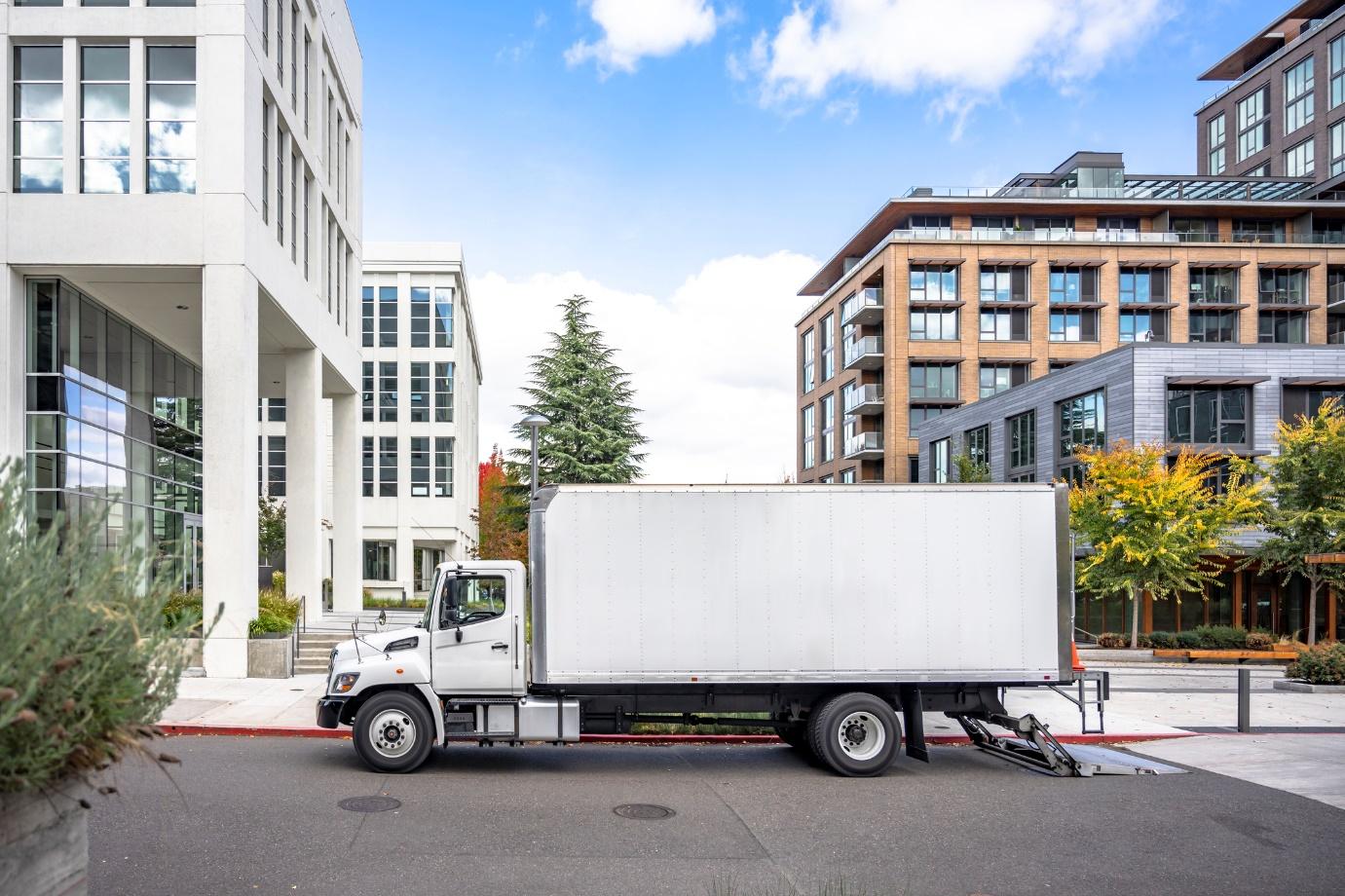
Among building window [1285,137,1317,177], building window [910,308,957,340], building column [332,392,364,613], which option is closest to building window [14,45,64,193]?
building column [332,392,364,613]

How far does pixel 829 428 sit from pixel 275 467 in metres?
38.0

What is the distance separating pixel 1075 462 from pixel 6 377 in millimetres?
37092

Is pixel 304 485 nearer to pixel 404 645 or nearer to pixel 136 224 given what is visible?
pixel 136 224

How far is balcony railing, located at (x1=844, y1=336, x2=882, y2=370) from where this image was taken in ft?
206

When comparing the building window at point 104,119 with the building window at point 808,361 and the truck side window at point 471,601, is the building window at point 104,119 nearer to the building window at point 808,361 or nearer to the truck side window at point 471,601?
the truck side window at point 471,601

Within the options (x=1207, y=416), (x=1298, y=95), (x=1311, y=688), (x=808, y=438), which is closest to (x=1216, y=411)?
(x=1207, y=416)

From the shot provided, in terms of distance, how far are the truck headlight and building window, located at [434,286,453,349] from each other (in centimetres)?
4927

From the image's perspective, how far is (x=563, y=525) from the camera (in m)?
11.5

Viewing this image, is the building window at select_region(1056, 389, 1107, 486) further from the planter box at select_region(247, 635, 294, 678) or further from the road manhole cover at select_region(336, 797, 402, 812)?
the road manhole cover at select_region(336, 797, 402, 812)

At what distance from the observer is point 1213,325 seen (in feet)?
200

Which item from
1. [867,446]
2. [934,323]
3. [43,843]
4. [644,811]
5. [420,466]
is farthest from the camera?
[867,446]

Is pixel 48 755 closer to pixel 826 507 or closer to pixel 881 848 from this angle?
pixel 881 848

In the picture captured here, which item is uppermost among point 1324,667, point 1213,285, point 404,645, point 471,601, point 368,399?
point 1213,285

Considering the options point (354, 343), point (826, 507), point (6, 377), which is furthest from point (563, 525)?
Answer: point (354, 343)
